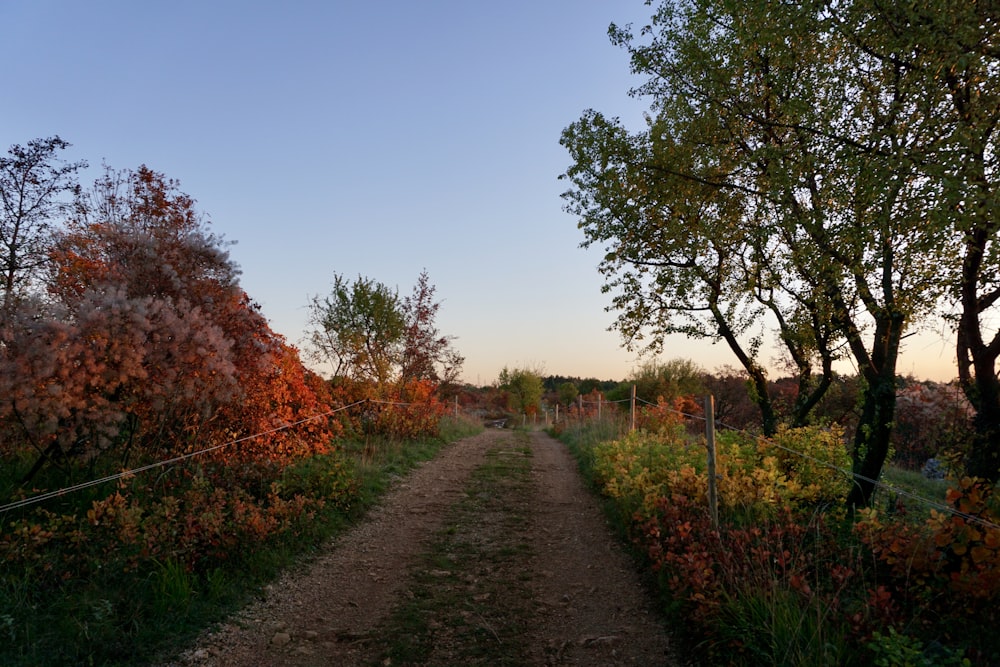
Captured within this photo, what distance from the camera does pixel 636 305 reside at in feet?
39.2

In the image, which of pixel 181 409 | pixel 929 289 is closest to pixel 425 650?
pixel 181 409

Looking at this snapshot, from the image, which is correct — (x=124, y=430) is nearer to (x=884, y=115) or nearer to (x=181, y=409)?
(x=181, y=409)

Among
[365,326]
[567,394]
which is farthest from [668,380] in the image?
[567,394]

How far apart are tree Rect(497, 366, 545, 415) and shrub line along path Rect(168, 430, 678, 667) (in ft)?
105

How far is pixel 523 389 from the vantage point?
41.0 m

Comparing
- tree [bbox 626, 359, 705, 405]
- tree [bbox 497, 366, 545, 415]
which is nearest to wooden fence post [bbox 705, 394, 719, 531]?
tree [bbox 626, 359, 705, 405]

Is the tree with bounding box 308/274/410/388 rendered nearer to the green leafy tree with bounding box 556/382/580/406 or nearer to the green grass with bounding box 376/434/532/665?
the green grass with bounding box 376/434/532/665

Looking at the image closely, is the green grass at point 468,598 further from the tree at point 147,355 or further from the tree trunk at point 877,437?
the tree trunk at point 877,437

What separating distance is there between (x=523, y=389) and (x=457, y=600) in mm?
35818

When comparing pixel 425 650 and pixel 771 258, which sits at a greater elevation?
pixel 771 258

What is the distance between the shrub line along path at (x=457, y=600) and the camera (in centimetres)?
429

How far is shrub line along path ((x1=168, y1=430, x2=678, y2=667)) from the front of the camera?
4289 millimetres

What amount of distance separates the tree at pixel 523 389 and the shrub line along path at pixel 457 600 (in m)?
31.9

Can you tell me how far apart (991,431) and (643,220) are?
7075mm
